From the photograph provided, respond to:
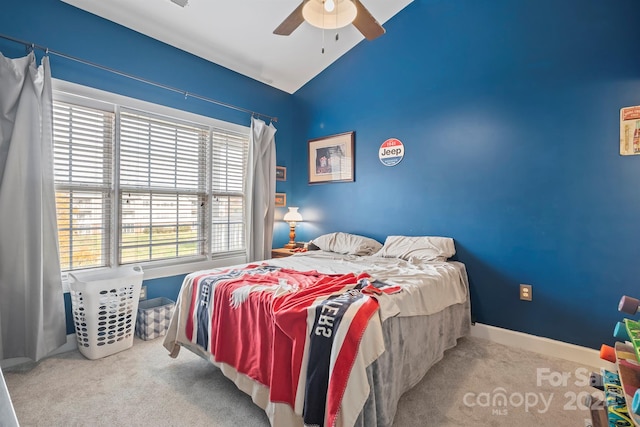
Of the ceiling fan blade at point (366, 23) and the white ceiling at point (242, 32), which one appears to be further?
the white ceiling at point (242, 32)

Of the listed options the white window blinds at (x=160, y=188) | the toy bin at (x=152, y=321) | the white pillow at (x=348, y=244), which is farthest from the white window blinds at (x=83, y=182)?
the white pillow at (x=348, y=244)

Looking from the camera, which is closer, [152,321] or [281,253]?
[152,321]

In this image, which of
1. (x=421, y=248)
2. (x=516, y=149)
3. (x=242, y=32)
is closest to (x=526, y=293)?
(x=421, y=248)

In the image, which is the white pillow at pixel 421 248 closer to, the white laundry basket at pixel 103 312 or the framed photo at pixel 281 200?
the framed photo at pixel 281 200

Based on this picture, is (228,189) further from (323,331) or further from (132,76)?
(323,331)

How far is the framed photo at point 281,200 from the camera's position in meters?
4.21

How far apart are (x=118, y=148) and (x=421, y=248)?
298 centimetres

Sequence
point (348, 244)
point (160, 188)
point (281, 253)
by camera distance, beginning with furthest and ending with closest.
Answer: point (281, 253) → point (348, 244) → point (160, 188)

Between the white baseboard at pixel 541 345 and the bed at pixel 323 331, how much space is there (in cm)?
28

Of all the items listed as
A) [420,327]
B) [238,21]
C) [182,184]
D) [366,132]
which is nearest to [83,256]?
[182,184]

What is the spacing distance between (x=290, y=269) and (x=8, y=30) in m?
2.71

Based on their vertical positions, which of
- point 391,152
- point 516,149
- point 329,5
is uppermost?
point 329,5

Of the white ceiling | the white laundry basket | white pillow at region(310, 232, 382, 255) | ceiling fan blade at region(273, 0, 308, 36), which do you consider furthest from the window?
ceiling fan blade at region(273, 0, 308, 36)

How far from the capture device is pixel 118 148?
8.93ft
